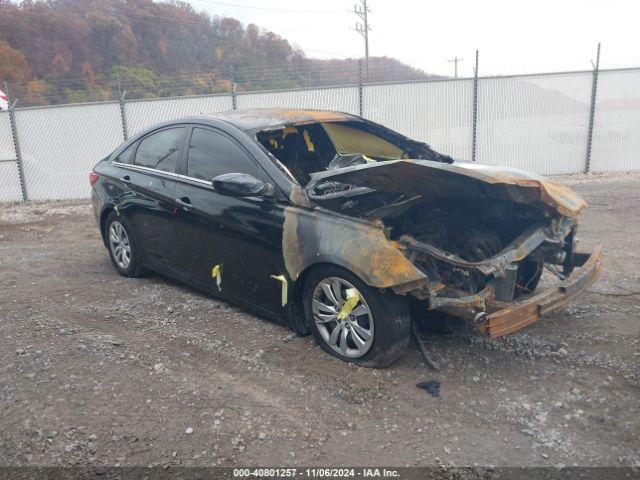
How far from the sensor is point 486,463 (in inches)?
113

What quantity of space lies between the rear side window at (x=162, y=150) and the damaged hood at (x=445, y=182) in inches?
60.9

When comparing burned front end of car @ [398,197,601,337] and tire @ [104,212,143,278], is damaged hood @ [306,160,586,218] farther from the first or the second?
tire @ [104,212,143,278]

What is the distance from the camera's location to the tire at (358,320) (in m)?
3.61

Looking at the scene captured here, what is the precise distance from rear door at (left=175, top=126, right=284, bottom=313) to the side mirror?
104 mm

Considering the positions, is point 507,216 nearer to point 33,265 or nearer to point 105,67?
point 33,265

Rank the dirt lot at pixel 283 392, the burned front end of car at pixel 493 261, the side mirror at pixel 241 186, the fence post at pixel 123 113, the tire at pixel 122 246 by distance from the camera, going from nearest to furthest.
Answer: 1. the dirt lot at pixel 283 392
2. the burned front end of car at pixel 493 261
3. the side mirror at pixel 241 186
4. the tire at pixel 122 246
5. the fence post at pixel 123 113

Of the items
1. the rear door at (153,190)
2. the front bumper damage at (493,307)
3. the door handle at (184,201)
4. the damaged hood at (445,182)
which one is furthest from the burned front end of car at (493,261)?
the rear door at (153,190)

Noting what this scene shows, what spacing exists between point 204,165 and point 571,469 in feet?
11.1

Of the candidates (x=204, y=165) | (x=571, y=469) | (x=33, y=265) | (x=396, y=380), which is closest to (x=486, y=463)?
(x=571, y=469)

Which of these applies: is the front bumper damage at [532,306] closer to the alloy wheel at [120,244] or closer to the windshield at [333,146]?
the windshield at [333,146]

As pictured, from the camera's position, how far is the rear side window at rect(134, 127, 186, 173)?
5043 mm

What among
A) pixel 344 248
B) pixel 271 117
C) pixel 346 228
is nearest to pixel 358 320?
pixel 344 248

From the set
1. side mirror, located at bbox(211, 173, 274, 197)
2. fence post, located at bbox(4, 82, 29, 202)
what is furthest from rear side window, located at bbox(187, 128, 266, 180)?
fence post, located at bbox(4, 82, 29, 202)

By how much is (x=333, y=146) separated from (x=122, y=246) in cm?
240
